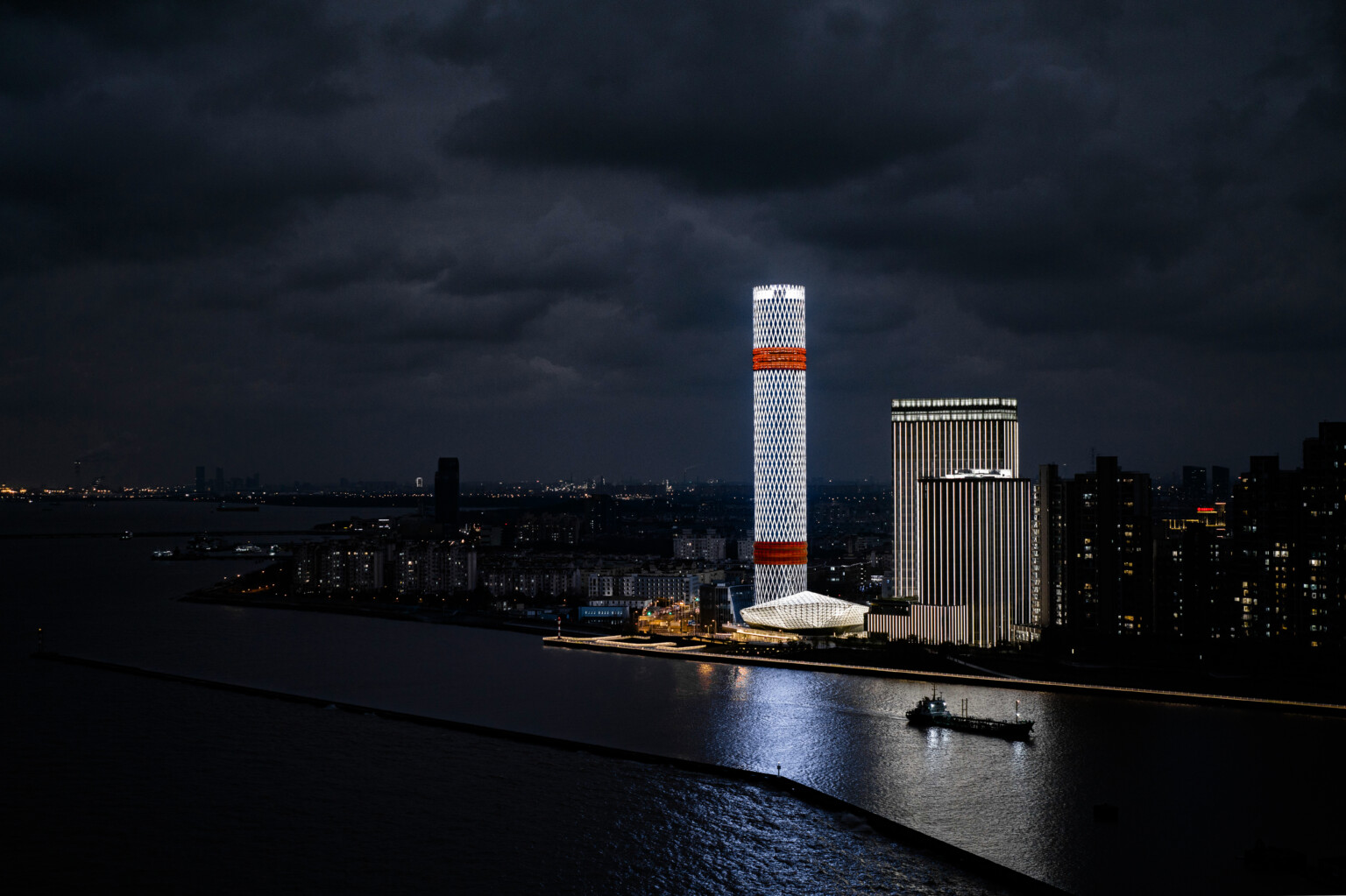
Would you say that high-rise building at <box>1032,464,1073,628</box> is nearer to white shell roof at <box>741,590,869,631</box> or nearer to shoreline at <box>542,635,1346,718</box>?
white shell roof at <box>741,590,869,631</box>

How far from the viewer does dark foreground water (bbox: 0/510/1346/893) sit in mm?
13258

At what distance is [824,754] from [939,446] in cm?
2059

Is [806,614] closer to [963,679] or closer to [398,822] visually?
[963,679]

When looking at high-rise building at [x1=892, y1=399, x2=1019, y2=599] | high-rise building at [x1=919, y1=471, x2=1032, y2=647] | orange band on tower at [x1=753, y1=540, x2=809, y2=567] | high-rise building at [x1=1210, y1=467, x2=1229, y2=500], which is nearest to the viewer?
high-rise building at [x1=919, y1=471, x2=1032, y2=647]

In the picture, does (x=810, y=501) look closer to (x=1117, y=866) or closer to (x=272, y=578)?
(x=272, y=578)

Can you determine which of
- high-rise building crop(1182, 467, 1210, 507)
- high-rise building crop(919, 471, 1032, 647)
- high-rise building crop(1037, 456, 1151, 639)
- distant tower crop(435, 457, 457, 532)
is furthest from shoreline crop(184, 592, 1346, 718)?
high-rise building crop(1182, 467, 1210, 507)

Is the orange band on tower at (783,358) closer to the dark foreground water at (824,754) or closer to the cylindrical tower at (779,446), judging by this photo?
the cylindrical tower at (779,446)

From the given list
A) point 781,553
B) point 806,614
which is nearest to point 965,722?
point 806,614

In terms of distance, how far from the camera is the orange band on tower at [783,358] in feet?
115

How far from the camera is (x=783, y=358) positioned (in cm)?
3491

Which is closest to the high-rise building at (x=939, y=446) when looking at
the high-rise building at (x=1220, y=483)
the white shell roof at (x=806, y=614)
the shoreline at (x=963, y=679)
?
the white shell roof at (x=806, y=614)

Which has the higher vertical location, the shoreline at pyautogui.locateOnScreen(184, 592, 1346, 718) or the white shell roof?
the white shell roof

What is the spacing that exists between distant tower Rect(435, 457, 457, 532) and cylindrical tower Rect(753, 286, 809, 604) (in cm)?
4837

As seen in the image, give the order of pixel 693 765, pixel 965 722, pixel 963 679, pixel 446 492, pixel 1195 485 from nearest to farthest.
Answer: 1. pixel 693 765
2. pixel 965 722
3. pixel 963 679
4. pixel 1195 485
5. pixel 446 492
